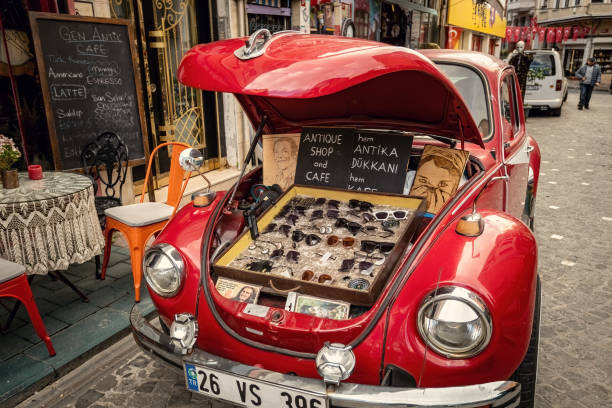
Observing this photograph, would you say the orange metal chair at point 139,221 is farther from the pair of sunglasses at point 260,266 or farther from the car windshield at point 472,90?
the car windshield at point 472,90

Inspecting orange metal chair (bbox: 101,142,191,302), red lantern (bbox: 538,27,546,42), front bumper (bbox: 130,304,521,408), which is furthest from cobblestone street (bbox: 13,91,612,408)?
red lantern (bbox: 538,27,546,42)

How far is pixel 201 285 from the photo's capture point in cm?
206

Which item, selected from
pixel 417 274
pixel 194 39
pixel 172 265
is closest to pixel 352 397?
pixel 417 274

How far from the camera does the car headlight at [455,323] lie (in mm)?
1559

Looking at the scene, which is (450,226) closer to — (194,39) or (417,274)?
(417,274)

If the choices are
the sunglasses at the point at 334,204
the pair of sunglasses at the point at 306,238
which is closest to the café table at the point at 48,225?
the pair of sunglasses at the point at 306,238

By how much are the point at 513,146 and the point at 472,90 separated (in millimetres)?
587

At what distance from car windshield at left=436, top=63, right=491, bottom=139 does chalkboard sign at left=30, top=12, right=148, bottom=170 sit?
332 cm

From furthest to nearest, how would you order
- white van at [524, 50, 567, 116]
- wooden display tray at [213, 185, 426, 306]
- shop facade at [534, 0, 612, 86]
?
shop facade at [534, 0, 612, 86], white van at [524, 50, 567, 116], wooden display tray at [213, 185, 426, 306]

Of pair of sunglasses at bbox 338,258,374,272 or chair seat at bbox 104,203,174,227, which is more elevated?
pair of sunglasses at bbox 338,258,374,272

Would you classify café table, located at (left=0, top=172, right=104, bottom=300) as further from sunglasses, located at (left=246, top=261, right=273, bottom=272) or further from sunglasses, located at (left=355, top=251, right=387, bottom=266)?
sunglasses, located at (left=355, top=251, right=387, bottom=266)

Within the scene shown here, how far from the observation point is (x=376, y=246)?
7.53 feet

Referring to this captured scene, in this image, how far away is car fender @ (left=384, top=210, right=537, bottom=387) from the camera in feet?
5.21

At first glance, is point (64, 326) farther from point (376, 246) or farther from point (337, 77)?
point (337, 77)
